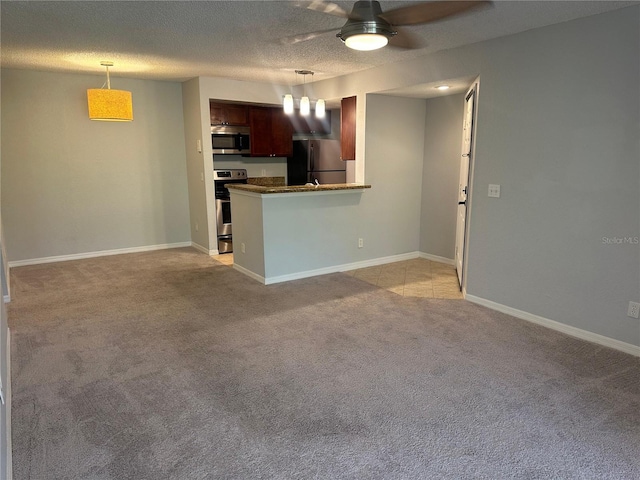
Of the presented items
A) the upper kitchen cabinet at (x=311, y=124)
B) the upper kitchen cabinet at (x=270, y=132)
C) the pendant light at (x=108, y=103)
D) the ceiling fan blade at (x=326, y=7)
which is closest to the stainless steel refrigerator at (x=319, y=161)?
the upper kitchen cabinet at (x=270, y=132)

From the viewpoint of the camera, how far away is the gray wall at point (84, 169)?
A: 511 cm

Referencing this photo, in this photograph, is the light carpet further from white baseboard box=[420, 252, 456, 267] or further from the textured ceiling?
the textured ceiling

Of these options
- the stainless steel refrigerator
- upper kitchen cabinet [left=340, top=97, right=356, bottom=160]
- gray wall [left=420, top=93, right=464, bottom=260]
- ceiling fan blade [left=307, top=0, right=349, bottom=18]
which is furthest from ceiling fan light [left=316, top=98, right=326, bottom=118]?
ceiling fan blade [left=307, top=0, right=349, bottom=18]

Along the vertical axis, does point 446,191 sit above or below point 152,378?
above

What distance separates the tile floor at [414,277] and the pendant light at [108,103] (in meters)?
2.15

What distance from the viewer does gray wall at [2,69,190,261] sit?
5.11 m

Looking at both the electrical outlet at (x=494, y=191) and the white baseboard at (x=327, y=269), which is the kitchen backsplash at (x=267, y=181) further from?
the electrical outlet at (x=494, y=191)

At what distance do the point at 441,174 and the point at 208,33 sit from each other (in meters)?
3.27

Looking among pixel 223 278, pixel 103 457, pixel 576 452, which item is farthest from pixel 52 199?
pixel 576 452

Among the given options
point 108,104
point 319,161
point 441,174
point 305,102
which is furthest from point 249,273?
point 441,174

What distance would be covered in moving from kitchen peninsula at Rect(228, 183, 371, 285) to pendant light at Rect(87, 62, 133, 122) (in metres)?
1.52

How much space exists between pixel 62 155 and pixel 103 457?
4662mm

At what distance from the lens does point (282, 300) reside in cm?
401

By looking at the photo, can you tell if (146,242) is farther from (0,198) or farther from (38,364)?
(38,364)
